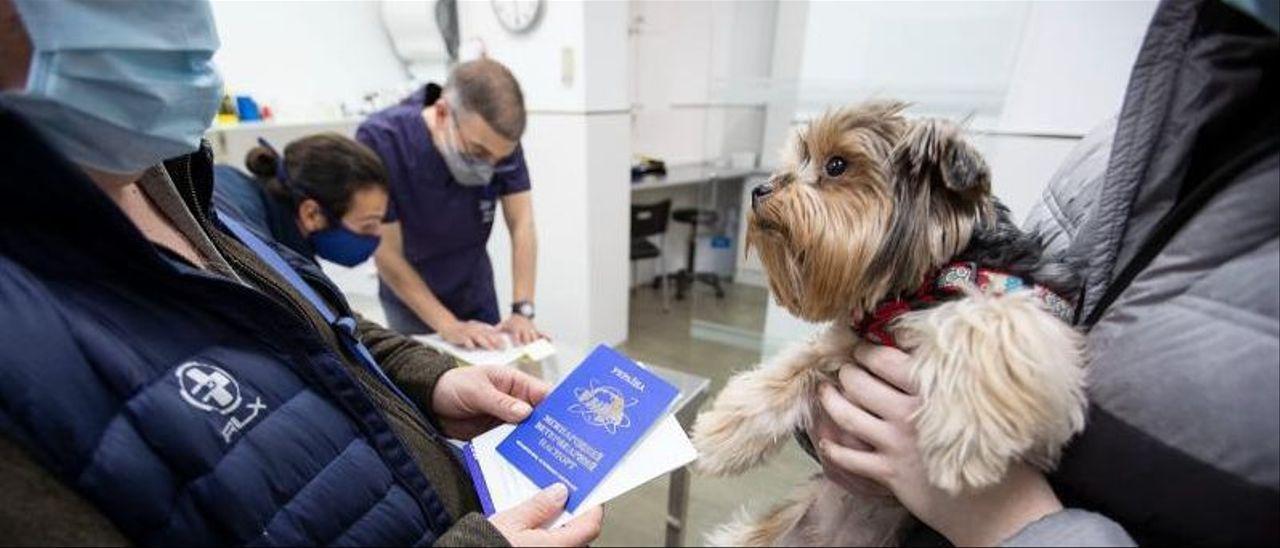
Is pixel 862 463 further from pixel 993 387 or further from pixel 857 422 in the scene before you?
pixel 993 387

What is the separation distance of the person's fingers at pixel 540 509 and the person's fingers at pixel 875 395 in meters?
Answer: 0.48

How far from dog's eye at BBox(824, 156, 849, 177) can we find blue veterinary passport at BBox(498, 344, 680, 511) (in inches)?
19.1

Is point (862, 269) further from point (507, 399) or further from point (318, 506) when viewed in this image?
point (318, 506)

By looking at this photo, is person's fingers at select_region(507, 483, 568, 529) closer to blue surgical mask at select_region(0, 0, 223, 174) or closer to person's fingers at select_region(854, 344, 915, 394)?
person's fingers at select_region(854, 344, 915, 394)

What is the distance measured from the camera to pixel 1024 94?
77.0 inches

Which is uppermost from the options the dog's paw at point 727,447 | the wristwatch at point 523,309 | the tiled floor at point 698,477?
the dog's paw at point 727,447

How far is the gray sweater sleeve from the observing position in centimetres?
54

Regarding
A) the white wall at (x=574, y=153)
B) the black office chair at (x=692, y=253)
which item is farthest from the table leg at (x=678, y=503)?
the black office chair at (x=692, y=253)

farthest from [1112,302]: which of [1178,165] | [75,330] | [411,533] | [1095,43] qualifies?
[1095,43]

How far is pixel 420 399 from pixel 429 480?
1.07ft

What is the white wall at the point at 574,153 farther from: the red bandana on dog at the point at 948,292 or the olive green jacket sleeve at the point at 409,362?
the red bandana on dog at the point at 948,292

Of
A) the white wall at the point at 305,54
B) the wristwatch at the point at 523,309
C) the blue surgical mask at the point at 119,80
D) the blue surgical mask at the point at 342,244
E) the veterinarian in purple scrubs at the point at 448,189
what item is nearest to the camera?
the blue surgical mask at the point at 119,80

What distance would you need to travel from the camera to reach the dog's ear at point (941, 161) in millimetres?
862

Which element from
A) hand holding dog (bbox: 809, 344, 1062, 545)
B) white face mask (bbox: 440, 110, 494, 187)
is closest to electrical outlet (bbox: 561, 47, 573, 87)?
white face mask (bbox: 440, 110, 494, 187)
